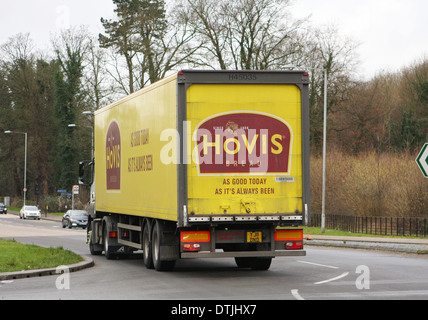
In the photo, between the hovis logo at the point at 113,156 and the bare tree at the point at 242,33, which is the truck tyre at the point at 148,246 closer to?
the hovis logo at the point at 113,156

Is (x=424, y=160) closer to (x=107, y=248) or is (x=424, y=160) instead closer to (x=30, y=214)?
(x=107, y=248)

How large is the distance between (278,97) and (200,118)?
1709 millimetres

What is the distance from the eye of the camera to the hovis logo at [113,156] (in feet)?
69.9

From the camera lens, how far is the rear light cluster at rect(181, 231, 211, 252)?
15938 millimetres

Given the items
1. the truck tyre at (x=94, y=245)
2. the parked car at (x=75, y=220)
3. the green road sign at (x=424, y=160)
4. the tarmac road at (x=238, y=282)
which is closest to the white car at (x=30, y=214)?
the parked car at (x=75, y=220)

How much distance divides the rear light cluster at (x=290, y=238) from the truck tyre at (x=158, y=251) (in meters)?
2.51

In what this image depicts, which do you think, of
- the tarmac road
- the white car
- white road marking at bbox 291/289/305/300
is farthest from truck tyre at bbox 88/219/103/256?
the white car

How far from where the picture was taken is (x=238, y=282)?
15.2 metres

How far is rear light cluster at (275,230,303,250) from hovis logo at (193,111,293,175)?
1325mm

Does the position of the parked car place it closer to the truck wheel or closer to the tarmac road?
the truck wheel

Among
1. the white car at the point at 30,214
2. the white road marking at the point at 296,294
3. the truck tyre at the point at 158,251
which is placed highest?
the truck tyre at the point at 158,251

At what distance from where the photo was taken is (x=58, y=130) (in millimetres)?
88188
